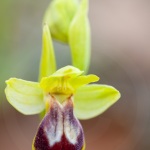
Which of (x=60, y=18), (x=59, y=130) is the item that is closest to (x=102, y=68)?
(x=60, y=18)

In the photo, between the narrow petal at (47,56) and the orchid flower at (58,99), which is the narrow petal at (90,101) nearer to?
the orchid flower at (58,99)

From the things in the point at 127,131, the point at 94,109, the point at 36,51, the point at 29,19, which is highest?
the point at 29,19

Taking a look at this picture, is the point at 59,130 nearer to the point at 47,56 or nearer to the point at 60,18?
the point at 47,56

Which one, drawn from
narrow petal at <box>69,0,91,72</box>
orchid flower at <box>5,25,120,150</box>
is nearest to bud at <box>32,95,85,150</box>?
orchid flower at <box>5,25,120,150</box>

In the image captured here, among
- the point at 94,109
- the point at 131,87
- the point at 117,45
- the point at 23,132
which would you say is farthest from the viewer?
the point at 117,45

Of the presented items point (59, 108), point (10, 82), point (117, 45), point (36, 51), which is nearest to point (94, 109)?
point (59, 108)

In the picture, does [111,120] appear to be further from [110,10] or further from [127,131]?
[110,10]
